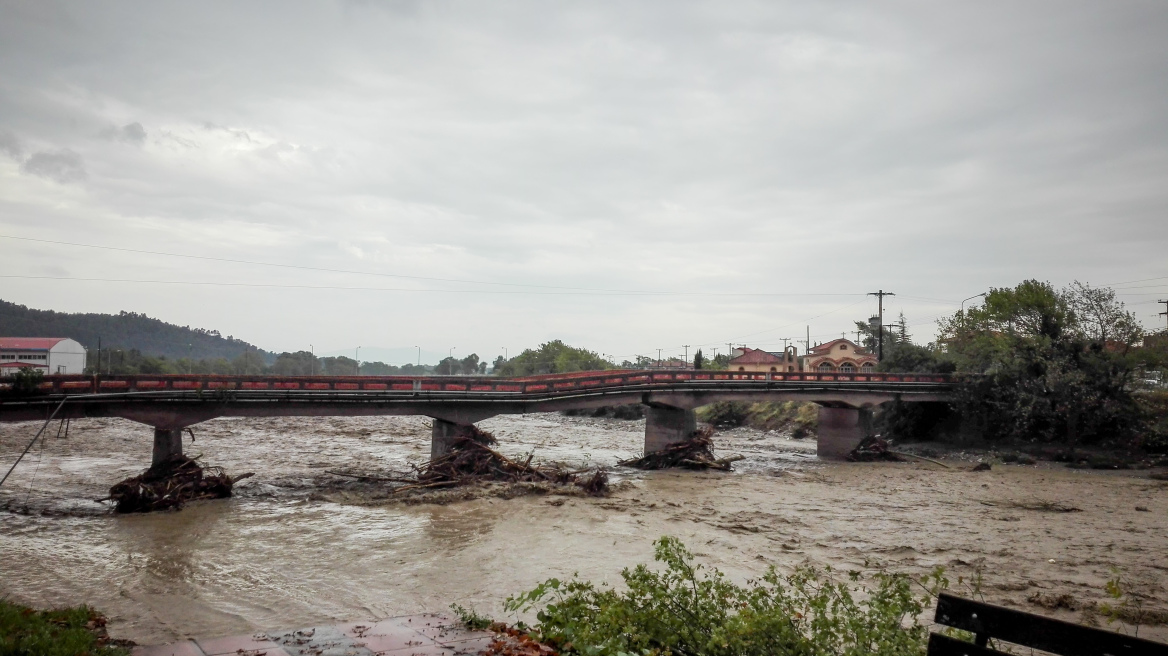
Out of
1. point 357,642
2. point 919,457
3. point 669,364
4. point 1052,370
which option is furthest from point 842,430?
point 669,364

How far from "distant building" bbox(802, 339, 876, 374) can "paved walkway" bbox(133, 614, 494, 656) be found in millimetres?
78253

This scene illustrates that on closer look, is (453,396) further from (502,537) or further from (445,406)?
(502,537)

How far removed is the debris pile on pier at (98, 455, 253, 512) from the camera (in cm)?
2488

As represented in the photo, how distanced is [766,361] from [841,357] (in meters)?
8.61

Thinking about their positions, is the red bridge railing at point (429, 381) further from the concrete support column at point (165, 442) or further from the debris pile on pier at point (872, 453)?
the debris pile on pier at point (872, 453)

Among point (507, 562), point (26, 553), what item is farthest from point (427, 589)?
point (26, 553)

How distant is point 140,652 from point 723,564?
489 inches

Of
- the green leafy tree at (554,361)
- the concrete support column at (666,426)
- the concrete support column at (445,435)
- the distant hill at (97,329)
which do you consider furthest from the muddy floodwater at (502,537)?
the distant hill at (97,329)

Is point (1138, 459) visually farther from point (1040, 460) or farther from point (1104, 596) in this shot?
point (1104, 596)

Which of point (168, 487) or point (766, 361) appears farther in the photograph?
point (766, 361)

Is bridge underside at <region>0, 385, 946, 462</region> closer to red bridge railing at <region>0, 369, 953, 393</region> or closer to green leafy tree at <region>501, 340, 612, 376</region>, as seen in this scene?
red bridge railing at <region>0, 369, 953, 393</region>

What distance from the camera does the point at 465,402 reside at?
34594mm

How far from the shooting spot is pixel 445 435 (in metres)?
34.7

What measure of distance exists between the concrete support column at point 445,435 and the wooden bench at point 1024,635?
3006 cm
